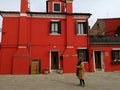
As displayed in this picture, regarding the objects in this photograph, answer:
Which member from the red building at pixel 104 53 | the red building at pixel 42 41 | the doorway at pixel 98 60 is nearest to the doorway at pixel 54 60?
the red building at pixel 42 41

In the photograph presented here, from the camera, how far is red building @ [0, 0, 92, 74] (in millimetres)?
24562

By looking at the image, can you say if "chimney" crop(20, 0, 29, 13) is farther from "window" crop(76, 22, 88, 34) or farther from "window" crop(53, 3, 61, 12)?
"window" crop(76, 22, 88, 34)

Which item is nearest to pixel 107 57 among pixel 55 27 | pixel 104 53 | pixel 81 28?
pixel 104 53

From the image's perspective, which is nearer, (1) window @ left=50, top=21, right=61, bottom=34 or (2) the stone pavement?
(2) the stone pavement

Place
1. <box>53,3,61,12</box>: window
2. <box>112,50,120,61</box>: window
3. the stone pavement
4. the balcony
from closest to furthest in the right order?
the stone pavement
<box>112,50,120,61</box>: window
the balcony
<box>53,3,61,12</box>: window

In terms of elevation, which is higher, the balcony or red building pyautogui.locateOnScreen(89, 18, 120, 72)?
the balcony

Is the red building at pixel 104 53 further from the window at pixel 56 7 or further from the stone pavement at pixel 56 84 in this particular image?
the stone pavement at pixel 56 84

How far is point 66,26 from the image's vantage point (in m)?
25.9

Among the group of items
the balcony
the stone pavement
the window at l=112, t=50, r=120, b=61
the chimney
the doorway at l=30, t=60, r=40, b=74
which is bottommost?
the stone pavement

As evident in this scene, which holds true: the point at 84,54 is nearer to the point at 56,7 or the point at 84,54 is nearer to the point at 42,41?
the point at 42,41

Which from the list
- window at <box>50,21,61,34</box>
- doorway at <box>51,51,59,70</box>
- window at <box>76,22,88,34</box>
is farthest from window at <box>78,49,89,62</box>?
window at <box>50,21,61,34</box>

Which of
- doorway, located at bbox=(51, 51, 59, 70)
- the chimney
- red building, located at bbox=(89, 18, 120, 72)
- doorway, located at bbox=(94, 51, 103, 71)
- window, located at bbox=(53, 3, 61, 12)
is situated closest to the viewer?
the chimney

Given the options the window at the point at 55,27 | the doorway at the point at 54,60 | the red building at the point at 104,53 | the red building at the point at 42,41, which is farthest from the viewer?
the red building at the point at 104,53

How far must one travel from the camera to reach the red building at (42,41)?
24.6 meters
